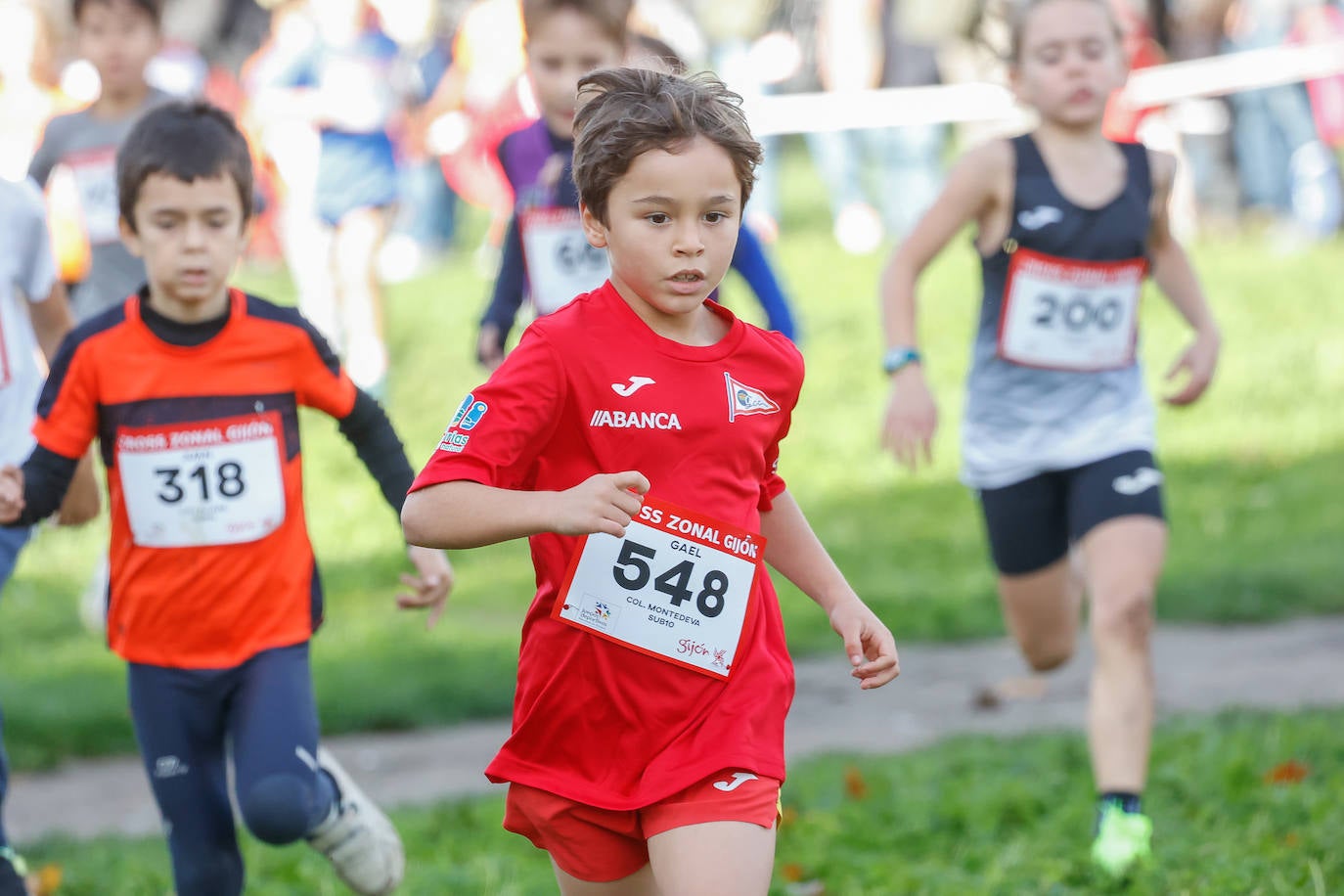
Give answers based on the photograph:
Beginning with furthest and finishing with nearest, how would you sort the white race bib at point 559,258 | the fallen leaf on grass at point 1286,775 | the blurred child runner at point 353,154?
the blurred child runner at point 353,154, the white race bib at point 559,258, the fallen leaf on grass at point 1286,775

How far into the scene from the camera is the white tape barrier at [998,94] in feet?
48.1

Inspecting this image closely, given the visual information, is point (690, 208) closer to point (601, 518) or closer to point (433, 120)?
point (601, 518)

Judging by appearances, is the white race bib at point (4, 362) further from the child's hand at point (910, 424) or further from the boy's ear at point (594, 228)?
the child's hand at point (910, 424)

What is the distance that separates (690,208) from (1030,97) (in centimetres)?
245

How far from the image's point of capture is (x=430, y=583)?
394cm

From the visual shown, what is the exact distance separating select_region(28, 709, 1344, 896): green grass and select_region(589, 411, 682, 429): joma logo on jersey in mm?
1928

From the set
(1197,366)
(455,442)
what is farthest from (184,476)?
(1197,366)

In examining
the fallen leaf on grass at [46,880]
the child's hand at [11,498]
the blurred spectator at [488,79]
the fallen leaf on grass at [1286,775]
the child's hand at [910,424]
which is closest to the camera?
A: the child's hand at [11,498]

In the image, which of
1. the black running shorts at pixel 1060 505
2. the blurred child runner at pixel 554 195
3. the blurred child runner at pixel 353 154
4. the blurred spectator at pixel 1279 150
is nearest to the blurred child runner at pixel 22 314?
the blurred child runner at pixel 554 195

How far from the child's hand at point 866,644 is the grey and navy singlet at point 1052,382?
1.98 meters

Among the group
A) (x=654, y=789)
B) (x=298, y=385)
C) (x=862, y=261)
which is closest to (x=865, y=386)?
(x=862, y=261)

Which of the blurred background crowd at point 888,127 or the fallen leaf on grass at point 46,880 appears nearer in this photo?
the fallen leaf on grass at point 46,880

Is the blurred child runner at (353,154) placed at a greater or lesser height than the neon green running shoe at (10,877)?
greater

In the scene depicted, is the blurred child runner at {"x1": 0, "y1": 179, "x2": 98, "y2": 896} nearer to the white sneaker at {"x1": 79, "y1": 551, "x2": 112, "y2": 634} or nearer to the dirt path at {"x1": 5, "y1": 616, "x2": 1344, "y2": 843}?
the dirt path at {"x1": 5, "y1": 616, "x2": 1344, "y2": 843}
